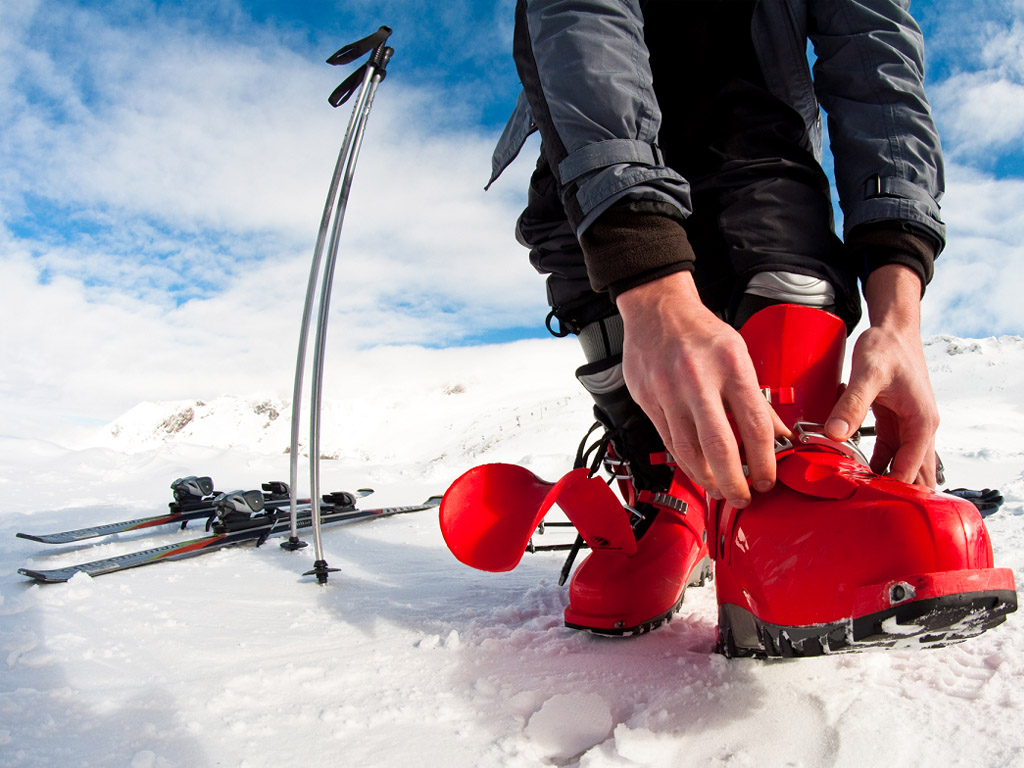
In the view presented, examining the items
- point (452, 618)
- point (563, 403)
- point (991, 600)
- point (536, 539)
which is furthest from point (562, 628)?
point (563, 403)

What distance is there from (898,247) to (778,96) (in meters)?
0.48

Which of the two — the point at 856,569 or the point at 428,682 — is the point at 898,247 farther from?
the point at 428,682

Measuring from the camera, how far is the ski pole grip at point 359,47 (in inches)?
69.0

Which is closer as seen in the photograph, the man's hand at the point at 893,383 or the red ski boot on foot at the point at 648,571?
the man's hand at the point at 893,383

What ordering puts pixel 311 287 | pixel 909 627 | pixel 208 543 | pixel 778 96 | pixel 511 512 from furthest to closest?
pixel 311 287 → pixel 208 543 → pixel 778 96 → pixel 511 512 → pixel 909 627

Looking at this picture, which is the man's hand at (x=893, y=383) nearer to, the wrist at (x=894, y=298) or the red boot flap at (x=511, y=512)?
the wrist at (x=894, y=298)

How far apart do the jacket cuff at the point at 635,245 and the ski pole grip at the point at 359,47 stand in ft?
4.54

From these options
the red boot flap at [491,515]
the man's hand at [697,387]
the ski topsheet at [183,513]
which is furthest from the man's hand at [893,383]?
the ski topsheet at [183,513]

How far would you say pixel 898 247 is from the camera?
0.89m

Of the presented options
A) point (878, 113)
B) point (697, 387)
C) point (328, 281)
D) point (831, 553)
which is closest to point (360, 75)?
point (328, 281)

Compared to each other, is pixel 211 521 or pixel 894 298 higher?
pixel 894 298

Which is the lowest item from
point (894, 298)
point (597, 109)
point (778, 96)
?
point (894, 298)

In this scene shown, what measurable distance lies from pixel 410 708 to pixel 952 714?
0.60m

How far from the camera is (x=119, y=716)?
670 mm
